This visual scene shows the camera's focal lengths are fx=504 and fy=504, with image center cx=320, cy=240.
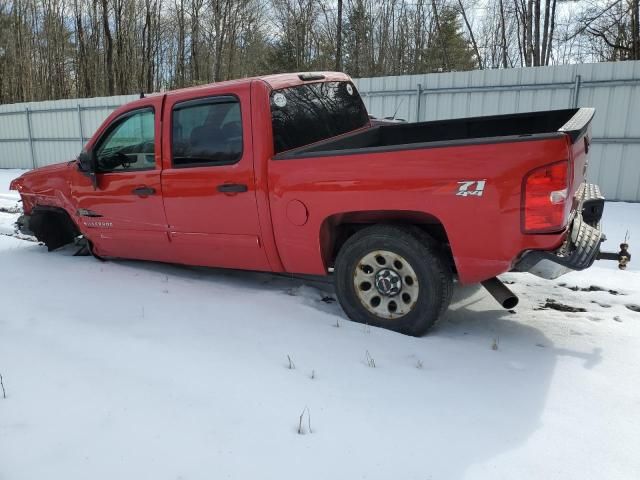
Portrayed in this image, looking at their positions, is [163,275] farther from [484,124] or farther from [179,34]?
[179,34]

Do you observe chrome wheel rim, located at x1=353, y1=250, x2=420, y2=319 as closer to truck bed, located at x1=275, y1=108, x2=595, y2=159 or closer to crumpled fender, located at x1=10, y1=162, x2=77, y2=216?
truck bed, located at x1=275, y1=108, x2=595, y2=159

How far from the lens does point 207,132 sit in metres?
4.25

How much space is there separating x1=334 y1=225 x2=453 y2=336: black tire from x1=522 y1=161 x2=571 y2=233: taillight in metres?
0.68

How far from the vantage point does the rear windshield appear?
13.1 ft

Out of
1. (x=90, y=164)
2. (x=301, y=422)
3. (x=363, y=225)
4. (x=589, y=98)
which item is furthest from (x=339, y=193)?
(x=589, y=98)

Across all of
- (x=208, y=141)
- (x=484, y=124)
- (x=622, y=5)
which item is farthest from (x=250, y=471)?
(x=622, y=5)

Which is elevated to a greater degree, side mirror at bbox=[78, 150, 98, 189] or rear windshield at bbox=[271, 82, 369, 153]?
rear windshield at bbox=[271, 82, 369, 153]

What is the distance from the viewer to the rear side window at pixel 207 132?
4.06 m

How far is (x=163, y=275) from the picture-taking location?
5062mm

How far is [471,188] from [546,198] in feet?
1.38

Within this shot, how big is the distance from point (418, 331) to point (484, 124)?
2242 mm

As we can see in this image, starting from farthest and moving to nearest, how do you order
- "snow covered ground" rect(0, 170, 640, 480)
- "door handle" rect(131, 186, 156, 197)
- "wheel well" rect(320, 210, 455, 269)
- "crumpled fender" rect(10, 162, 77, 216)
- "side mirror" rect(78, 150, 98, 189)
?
"crumpled fender" rect(10, 162, 77, 216) → "side mirror" rect(78, 150, 98, 189) → "door handle" rect(131, 186, 156, 197) → "wheel well" rect(320, 210, 455, 269) → "snow covered ground" rect(0, 170, 640, 480)

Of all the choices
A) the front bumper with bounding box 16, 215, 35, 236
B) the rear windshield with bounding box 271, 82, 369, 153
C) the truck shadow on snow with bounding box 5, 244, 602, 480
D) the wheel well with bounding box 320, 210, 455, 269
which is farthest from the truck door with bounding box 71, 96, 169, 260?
the wheel well with bounding box 320, 210, 455, 269

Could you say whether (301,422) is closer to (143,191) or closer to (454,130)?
(143,191)
